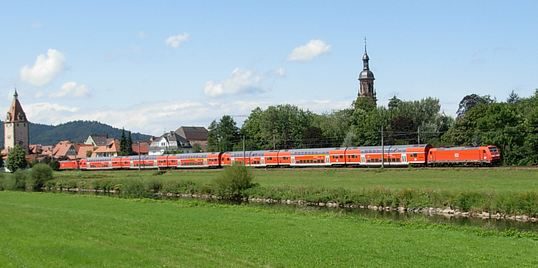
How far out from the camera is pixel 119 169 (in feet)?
437

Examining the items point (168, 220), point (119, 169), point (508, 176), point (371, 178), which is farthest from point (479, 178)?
point (119, 169)

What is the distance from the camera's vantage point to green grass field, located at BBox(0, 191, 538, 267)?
19.1 meters

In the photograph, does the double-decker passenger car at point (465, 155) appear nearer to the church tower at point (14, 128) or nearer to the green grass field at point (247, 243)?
the green grass field at point (247, 243)

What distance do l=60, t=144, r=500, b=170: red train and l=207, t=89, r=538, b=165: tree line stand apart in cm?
1006

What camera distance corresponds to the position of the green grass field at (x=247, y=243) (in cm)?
1912

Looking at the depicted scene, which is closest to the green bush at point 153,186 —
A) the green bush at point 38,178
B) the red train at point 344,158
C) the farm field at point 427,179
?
the farm field at point 427,179

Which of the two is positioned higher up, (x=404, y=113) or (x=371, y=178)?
(x=404, y=113)

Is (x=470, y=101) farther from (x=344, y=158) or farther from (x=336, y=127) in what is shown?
(x=344, y=158)

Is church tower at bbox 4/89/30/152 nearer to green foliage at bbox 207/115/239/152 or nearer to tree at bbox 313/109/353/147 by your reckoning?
green foliage at bbox 207/115/239/152

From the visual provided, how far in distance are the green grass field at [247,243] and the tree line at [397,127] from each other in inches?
2374

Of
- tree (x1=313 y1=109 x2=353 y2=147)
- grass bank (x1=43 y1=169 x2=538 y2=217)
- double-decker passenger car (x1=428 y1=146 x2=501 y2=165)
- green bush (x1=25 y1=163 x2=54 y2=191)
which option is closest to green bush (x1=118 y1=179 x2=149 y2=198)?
grass bank (x1=43 y1=169 x2=538 y2=217)

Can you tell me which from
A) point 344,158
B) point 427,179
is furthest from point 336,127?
point 427,179

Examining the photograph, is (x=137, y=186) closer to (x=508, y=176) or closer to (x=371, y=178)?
(x=371, y=178)

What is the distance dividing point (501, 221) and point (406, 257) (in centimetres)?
1845
